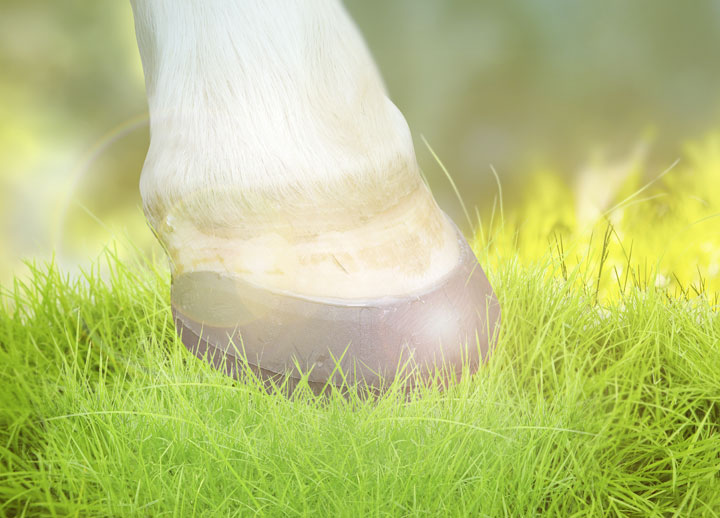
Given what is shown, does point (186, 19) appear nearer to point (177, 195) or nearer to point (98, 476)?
point (177, 195)

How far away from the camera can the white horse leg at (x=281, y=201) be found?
476mm

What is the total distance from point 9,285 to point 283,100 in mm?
359

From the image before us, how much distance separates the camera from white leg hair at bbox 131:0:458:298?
475 mm

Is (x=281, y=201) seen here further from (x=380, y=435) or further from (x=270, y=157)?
(x=380, y=435)

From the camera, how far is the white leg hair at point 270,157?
475 mm

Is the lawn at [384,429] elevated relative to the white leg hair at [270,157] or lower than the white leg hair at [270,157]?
lower

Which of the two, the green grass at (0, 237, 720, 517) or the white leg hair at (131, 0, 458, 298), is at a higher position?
the white leg hair at (131, 0, 458, 298)

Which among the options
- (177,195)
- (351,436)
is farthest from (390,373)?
(177,195)

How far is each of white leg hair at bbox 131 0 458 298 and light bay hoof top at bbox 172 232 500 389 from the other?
0.01 meters

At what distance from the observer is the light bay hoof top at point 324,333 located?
0.48 m

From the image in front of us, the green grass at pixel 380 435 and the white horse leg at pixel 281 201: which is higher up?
the white horse leg at pixel 281 201

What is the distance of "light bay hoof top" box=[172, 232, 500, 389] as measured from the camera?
476 mm

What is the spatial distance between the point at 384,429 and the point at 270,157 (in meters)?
0.20

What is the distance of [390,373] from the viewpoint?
18.8 inches
